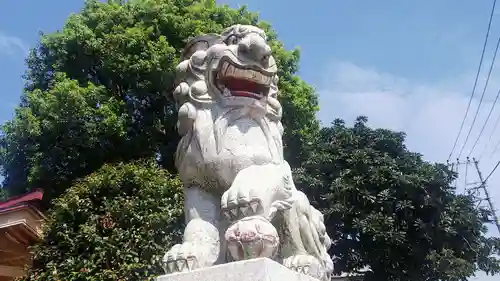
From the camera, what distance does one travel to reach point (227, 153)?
3.17m

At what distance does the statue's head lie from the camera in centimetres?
331

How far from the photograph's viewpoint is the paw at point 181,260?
2857 millimetres

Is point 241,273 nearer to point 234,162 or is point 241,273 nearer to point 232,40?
point 234,162

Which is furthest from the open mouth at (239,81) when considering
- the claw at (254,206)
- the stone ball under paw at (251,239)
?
the stone ball under paw at (251,239)

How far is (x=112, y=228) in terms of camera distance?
277 inches

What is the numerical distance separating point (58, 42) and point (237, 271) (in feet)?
28.5

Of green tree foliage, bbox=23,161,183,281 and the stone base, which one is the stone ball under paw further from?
green tree foliage, bbox=23,161,183,281

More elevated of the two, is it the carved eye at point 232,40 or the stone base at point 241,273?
the carved eye at point 232,40

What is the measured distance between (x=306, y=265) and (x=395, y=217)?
290 inches

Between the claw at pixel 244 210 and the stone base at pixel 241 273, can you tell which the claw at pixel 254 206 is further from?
the stone base at pixel 241 273

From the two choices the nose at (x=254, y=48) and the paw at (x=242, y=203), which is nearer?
the paw at (x=242, y=203)

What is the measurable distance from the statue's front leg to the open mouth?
619 mm

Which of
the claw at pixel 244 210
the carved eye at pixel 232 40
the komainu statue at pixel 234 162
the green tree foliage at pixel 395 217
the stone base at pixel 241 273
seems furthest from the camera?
the green tree foliage at pixel 395 217

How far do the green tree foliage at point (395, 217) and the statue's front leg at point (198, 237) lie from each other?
270 inches
